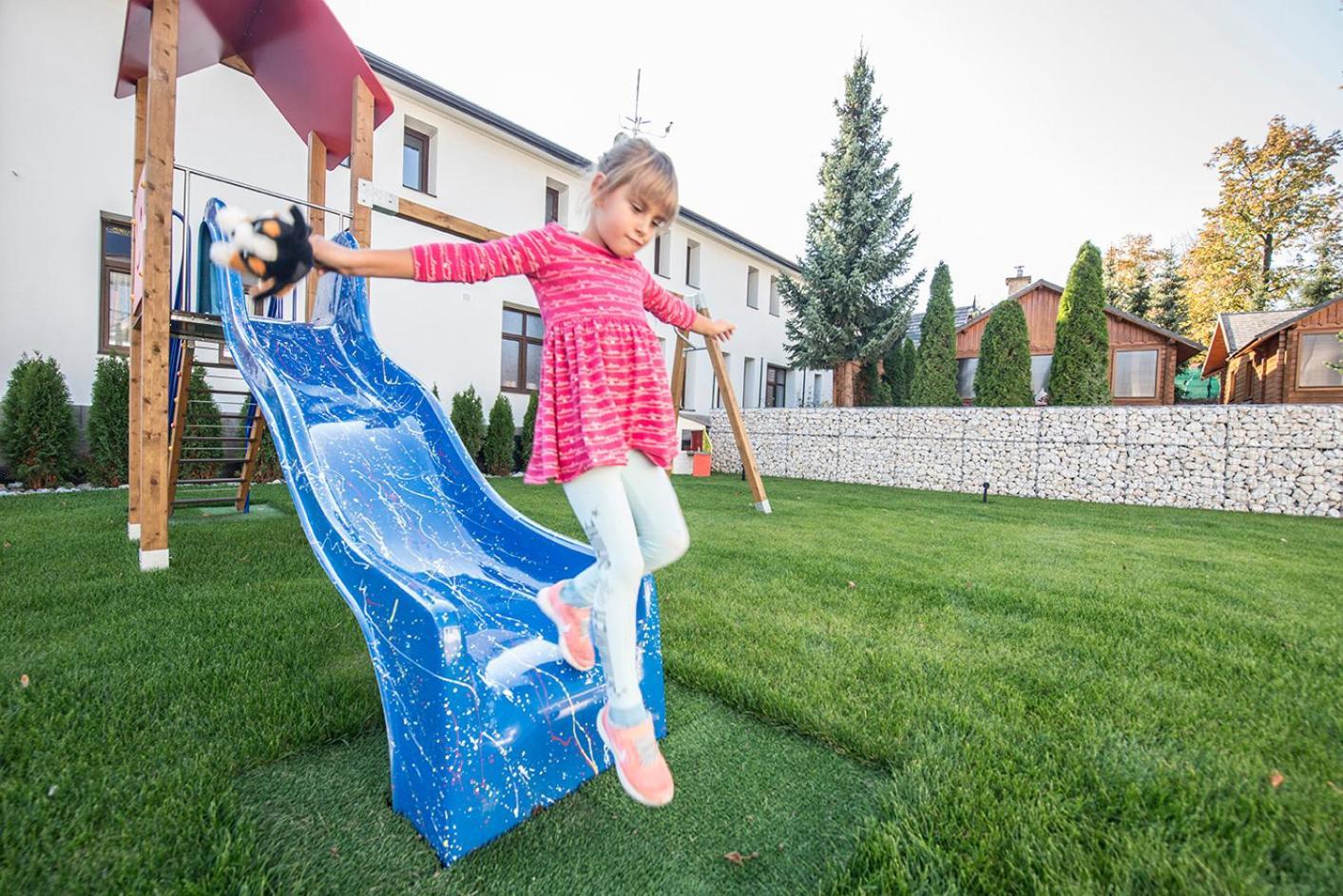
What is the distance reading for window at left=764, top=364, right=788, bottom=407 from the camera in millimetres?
18938

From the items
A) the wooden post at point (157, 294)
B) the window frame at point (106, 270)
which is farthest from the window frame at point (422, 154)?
the wooden post at point (157, 294)

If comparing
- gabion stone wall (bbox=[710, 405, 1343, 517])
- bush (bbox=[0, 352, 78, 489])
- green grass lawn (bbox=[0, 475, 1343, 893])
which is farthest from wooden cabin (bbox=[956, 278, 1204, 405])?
bush (bbox=[0, 352, 78, 489])

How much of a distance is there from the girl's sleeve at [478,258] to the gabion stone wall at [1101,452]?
10.5 m

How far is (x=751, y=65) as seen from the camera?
25.1ft

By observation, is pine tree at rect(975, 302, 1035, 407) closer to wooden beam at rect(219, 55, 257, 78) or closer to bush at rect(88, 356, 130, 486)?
wooden beam at rect(219, 55, 257, 78)

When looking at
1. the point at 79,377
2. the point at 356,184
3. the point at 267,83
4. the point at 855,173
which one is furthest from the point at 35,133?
the point at 855,173

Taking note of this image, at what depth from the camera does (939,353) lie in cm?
1442

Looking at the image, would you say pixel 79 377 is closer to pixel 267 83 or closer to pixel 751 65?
pixel 267 83

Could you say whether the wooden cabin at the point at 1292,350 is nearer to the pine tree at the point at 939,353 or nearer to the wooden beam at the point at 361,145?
the pine tree at the point at 939,353

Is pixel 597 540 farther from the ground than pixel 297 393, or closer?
closer

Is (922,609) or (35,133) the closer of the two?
(922,609)

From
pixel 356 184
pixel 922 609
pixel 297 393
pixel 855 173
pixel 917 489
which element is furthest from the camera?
pixel 855 173

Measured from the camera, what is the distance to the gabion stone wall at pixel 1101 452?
8.05m

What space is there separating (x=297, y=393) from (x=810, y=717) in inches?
102
